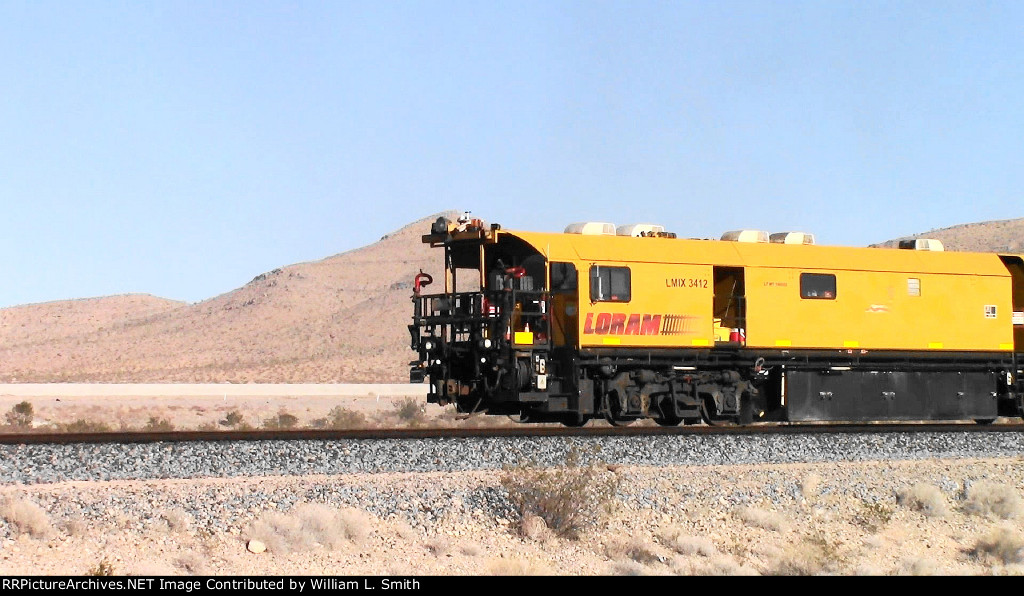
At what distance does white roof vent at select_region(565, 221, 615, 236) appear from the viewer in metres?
21.9

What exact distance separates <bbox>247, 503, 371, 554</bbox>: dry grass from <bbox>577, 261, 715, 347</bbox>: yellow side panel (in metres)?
8.06

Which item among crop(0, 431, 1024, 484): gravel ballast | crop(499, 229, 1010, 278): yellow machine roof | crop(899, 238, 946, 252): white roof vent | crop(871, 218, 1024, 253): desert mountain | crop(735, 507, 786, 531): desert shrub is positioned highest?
crop(871, 218, 1024, 253): desert mountain

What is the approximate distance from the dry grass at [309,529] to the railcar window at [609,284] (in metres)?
8.40

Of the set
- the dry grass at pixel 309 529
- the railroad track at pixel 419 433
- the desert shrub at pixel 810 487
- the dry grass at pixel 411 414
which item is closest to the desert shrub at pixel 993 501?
the desert shrub at pixel 810 487

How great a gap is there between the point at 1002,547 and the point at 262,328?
8609cm

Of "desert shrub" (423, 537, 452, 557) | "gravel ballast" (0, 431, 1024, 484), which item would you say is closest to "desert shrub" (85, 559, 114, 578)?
"gravel ballast" (0, 431, 1024, 484)

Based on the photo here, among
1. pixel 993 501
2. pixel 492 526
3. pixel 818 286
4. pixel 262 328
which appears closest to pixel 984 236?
pixel 262 328

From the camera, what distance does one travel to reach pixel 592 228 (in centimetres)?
2198

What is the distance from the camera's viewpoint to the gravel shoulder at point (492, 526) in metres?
12.4

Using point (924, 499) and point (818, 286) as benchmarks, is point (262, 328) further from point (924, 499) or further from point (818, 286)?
point (924, 499)

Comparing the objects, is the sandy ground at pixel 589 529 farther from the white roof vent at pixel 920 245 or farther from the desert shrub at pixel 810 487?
the white roof vent at pixel 920 245

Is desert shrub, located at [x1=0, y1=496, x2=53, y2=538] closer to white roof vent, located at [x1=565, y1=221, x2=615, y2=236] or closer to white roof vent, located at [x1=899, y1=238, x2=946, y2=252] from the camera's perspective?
white roof vent, located at [x1=565, y1=221, x2=615, y2=236]

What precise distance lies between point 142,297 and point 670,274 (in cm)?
11408
